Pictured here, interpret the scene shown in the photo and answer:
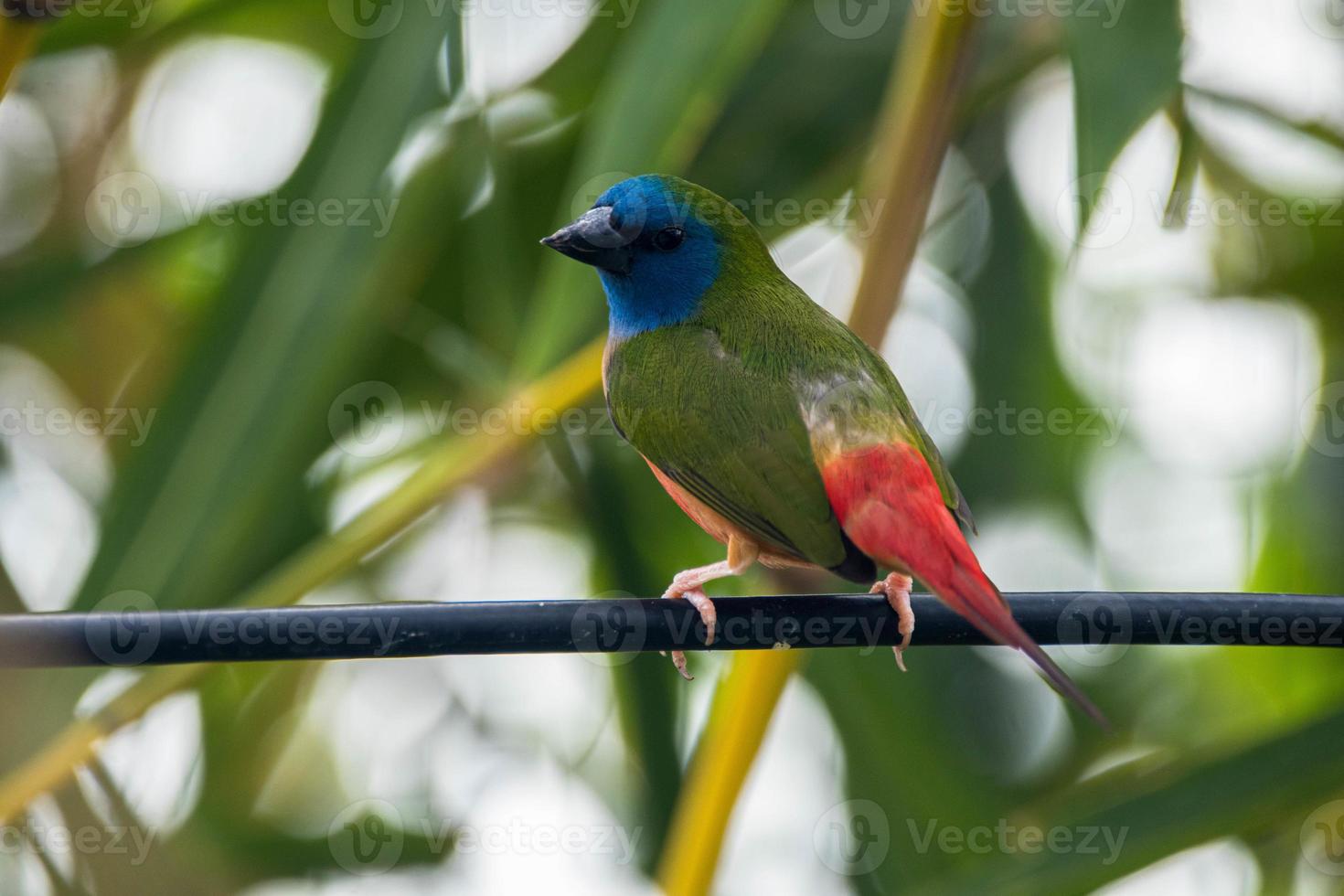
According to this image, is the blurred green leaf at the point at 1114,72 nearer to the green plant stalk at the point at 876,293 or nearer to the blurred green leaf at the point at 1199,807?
the green plant stalk at the point at 876,293

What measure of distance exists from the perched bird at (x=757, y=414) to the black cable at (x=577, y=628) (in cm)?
8

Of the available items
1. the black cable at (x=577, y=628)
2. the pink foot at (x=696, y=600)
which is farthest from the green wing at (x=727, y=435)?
the black cable at (x=577, y=628)

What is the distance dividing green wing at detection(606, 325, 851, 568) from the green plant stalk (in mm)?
286

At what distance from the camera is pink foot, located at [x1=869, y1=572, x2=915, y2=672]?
2.12 meters

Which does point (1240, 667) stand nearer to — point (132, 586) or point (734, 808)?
point (734, 808)

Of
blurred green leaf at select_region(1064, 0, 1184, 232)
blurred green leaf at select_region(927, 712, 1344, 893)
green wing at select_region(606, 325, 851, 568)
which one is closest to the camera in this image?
blurred green leaf at select_region(1064, 0, 1184, 232)

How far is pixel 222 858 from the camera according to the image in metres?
4.00

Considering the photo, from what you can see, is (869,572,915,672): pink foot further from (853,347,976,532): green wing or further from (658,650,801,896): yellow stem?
(658,650,801,896): yellow stem

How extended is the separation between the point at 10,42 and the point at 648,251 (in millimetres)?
1344

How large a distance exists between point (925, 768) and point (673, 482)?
1.60m

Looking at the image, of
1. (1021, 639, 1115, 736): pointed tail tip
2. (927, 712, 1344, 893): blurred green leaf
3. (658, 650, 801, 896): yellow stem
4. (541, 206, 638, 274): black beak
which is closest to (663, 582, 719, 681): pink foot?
(658, 650, 801, 896): yellow stem

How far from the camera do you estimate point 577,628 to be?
182cm

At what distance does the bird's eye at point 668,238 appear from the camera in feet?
9.81

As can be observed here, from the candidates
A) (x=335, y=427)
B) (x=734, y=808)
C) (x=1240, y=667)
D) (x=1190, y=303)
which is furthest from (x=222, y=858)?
(x=1190, y=303)
